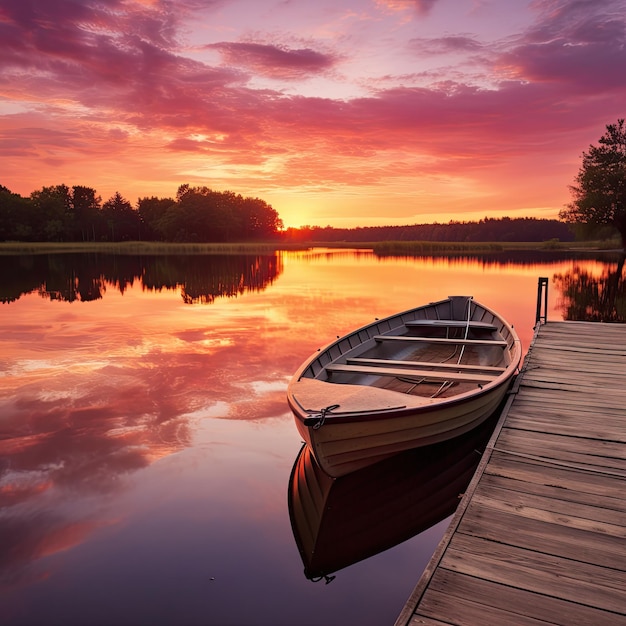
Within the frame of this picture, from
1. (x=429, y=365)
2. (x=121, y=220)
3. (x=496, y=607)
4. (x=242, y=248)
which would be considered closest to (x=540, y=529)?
(x=496, y=607)

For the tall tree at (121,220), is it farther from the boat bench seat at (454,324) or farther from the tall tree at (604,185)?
the boat bench seat at (454,324)

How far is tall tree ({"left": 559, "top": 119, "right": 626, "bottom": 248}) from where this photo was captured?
47.8m

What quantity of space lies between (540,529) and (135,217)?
349 ft

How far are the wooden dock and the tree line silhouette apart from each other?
87.1 metres

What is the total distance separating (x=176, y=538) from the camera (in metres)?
4.71

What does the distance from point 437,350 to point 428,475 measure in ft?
13.9

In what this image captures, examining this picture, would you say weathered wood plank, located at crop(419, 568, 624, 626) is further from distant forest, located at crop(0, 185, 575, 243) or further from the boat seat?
distant forest, located at crop(0, 185, 575, 243)

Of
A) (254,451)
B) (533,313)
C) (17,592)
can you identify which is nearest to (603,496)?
(254,451)

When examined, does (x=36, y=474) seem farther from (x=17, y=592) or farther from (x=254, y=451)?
(x=254, y=451)

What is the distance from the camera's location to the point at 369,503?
539 centimetres

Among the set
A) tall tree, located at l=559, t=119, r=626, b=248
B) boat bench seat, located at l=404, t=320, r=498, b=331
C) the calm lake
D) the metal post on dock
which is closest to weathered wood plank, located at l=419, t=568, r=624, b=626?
the calm lake

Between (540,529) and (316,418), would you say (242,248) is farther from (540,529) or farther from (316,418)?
(540,529)

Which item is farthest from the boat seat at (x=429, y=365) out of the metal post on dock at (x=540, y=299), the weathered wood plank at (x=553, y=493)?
the metal post on dock at (x=540, y=299)

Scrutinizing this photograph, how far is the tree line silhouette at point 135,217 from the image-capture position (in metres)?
84.0
